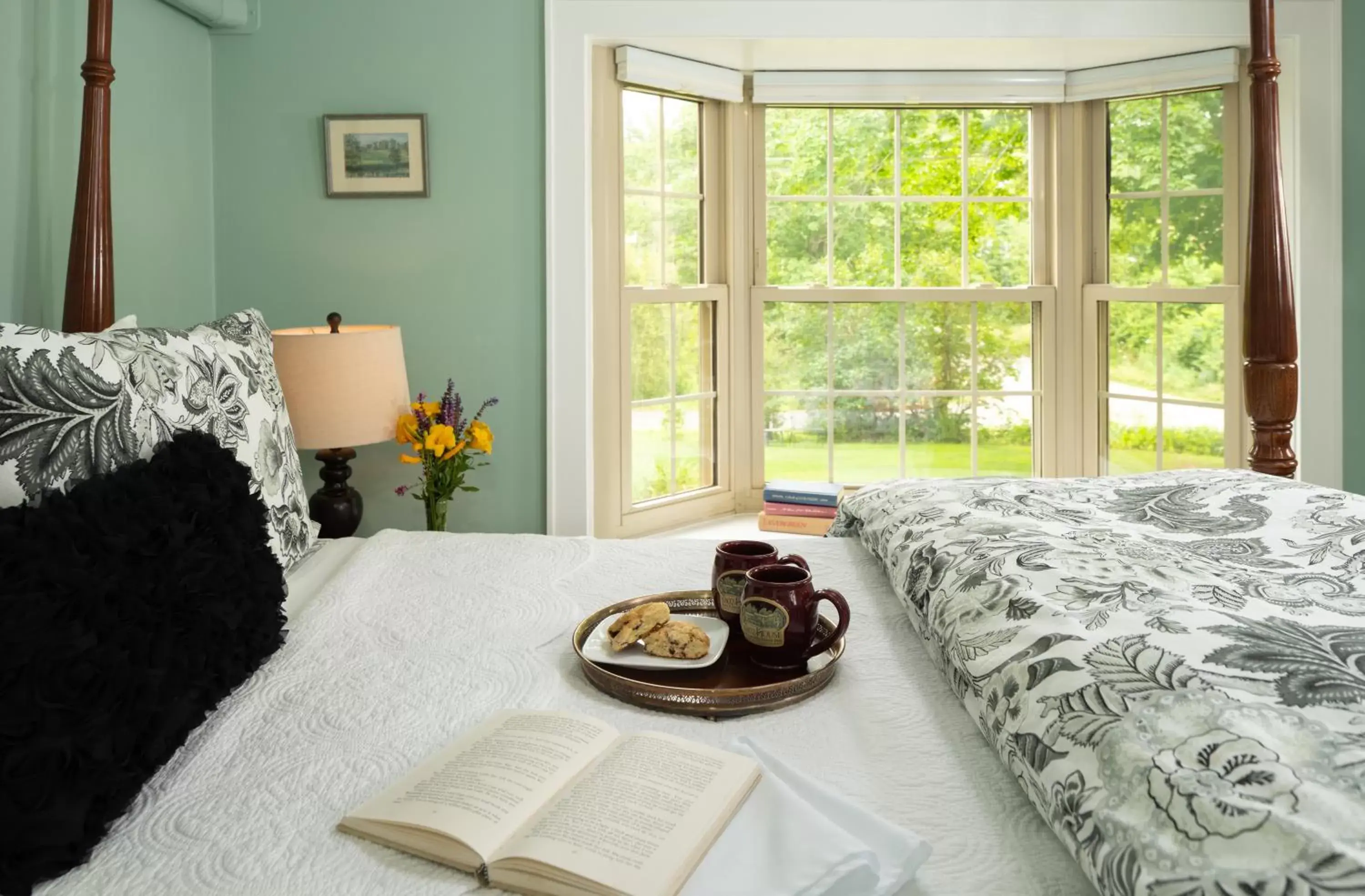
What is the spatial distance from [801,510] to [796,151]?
1337mm

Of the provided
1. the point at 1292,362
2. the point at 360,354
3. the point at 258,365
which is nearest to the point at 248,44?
the point at 360,354

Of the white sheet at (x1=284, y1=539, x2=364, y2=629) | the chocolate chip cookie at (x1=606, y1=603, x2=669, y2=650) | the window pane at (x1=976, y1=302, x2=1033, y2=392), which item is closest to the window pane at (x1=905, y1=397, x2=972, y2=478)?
the window pane at (x1=976, y1=302, x2=1033, y2=392)

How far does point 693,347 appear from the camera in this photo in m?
3.74

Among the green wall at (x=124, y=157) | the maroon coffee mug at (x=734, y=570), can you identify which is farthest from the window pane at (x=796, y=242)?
the maroon coffee mug at (x=734, y=570)

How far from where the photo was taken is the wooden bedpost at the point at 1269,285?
2.66m

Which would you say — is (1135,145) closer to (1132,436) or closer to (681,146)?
(1132,436)

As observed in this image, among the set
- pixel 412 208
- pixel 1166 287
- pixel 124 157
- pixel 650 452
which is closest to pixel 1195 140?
pixel 1166 287

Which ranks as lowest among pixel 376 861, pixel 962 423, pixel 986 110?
pixel 376 861

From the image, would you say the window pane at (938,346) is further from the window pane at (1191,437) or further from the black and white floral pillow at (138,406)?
the black and white floral pillow at (138,406)

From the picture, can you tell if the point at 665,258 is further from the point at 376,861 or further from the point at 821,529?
the point at 376,861

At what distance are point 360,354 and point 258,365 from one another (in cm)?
86

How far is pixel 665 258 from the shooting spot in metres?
3.65

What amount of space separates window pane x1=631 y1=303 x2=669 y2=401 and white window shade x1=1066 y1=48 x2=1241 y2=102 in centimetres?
164

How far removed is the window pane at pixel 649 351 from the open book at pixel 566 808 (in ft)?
8.19
